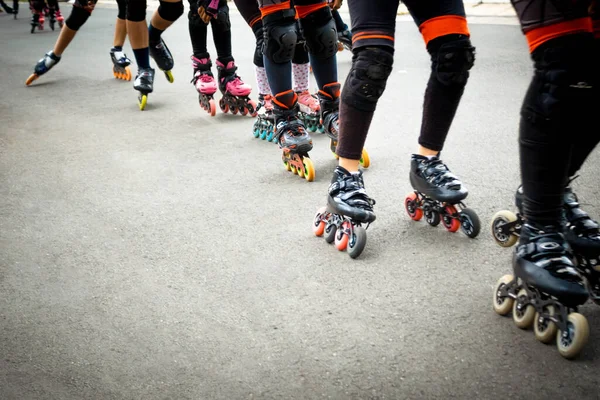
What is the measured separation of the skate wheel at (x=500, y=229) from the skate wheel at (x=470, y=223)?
0.18 m

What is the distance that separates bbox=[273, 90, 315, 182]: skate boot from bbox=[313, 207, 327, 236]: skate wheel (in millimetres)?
785

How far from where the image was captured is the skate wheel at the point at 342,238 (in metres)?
2.70

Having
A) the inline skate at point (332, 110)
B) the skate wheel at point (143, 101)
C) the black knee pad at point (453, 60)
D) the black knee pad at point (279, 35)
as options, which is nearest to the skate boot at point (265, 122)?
the inline skate at point (332, 110)

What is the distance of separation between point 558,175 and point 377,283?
0.79 metres

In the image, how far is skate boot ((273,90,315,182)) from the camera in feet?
12.0

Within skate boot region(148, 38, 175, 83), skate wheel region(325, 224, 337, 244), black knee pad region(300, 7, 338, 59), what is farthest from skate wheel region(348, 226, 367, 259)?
skate boot region(148, 38, 175, 83)

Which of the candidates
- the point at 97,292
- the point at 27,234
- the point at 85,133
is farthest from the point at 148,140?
the point at 97,292

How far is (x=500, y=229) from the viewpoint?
8.12 ft

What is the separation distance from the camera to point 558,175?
1.91 m

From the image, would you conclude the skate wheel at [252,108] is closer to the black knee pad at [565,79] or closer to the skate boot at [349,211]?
the skate boot at [349,211]

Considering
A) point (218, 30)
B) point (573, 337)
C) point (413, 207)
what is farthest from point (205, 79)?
point (573, 337)

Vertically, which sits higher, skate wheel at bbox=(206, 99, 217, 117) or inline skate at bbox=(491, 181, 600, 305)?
inline skate at bbox=(491, 181, 600, 305)

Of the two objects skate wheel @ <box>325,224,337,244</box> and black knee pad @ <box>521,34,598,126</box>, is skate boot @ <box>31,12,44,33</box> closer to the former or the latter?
skate wheel @ <box>325,224,337,244</box>

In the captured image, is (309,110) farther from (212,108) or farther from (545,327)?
(545,327)
